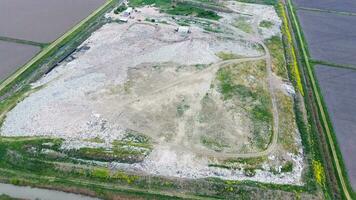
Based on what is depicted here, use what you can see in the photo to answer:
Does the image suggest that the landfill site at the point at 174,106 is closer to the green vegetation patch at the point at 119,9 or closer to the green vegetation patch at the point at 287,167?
the green vegetation patch at the point at 287,167

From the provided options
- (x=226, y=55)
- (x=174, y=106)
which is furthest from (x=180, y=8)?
(x=174, y=106)

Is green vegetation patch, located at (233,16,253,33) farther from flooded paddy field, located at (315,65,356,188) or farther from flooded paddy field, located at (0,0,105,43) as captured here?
Answer: flooded paddy field, located at (0,0,105,43)

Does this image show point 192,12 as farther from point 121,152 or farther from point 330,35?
point 121,152

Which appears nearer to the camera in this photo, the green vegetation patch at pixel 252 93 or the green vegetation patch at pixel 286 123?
the green vegetation patch at pixel 286 123

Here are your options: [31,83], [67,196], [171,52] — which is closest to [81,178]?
[67,196]

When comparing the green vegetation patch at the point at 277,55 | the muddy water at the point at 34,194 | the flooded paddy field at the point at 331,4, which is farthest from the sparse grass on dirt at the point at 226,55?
the muddy water at the point at 34,194

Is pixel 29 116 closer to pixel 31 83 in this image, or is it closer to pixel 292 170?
pixel 31 83
